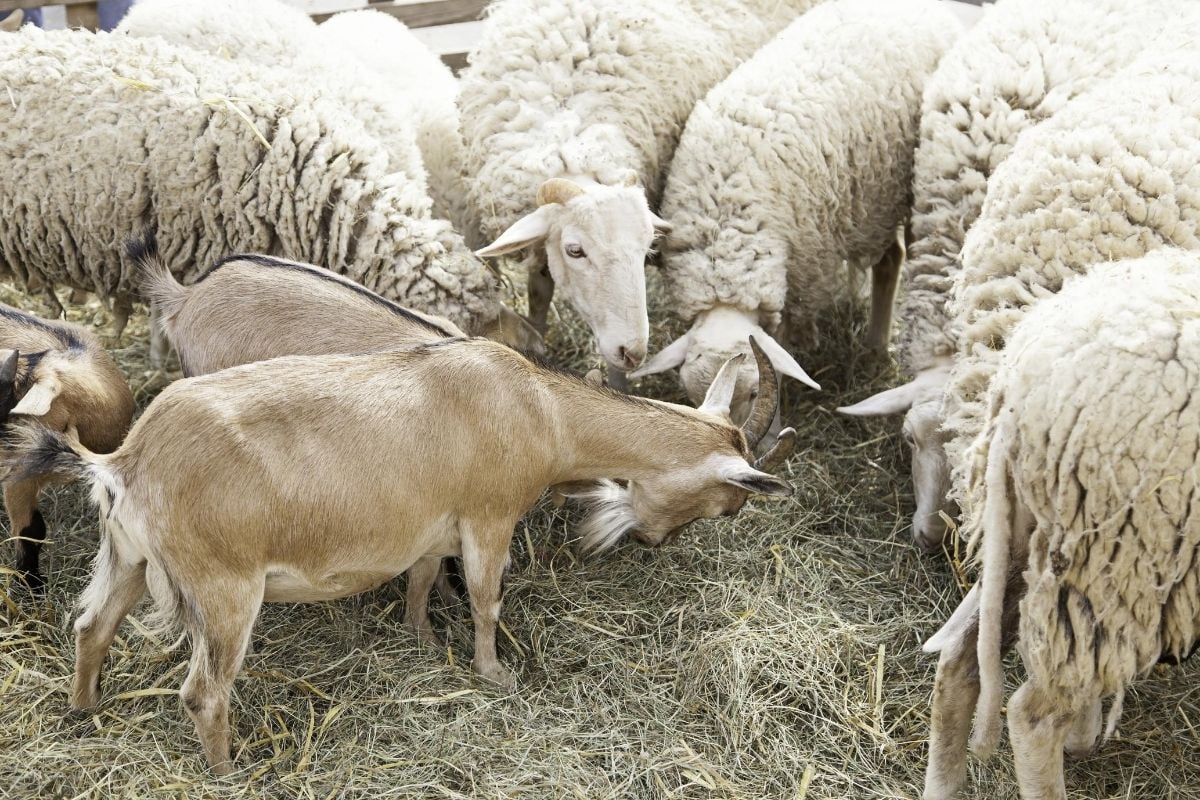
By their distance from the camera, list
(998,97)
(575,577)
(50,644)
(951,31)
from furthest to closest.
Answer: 1. (951,31)
2. (998,97)
3. (575,577)
4. (50,644)

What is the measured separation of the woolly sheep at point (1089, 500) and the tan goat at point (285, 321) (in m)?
1.95

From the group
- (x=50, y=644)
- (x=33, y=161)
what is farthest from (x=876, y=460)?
(x=33, y=161)

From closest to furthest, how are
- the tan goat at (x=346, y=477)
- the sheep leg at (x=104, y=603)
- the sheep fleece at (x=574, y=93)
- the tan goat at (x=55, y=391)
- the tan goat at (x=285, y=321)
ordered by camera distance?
the tan goat at (x=346, y=477)
the sheep leg at (x=104, y=603)
the tan goat at (x=55, y=391)
the tan goat at (x=285, y=321)
the sheep fleece at (x=574, y=93)

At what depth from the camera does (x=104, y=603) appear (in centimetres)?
346

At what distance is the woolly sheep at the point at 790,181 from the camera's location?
5.08m

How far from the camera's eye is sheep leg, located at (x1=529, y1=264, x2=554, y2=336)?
553 centimetres

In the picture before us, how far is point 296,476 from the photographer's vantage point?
326 centimetres

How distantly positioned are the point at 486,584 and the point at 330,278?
4.14 feet

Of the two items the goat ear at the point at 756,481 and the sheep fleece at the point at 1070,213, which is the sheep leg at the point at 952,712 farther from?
the goat ear at the point at 756,481

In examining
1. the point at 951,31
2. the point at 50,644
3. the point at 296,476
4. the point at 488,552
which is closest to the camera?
the point at 296,476

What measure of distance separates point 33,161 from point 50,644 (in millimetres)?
2061

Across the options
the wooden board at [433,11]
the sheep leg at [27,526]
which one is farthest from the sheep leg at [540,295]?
the wooden board at [433,11]

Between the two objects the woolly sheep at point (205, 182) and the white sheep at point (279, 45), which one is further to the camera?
the white sheep at point (279, 45)

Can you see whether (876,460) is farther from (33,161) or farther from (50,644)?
(33,161)
